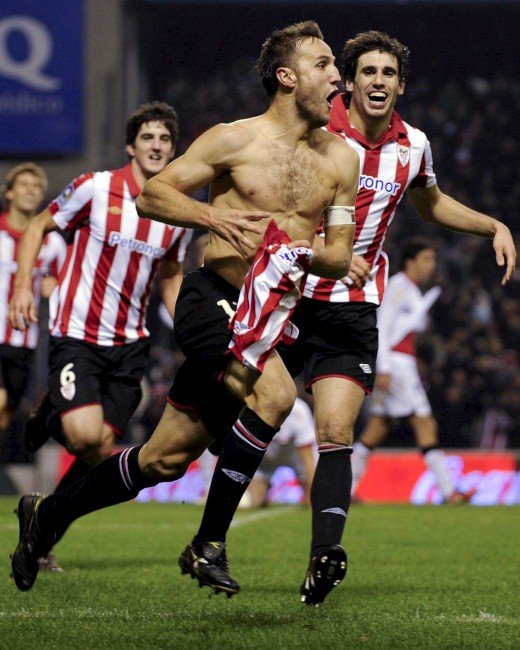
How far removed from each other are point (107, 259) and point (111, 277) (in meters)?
0.09

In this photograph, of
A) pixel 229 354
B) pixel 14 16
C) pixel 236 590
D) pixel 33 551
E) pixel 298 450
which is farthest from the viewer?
pixel 14 16

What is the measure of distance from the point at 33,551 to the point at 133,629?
964 mm

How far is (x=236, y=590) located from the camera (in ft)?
13.8

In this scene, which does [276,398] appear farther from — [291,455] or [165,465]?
[291,455]

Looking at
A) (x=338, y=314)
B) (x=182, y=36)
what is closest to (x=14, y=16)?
(x=182, y=36)

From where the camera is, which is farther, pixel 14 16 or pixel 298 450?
pixel 14 16

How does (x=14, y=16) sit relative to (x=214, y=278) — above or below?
above

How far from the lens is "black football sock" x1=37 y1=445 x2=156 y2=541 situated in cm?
496

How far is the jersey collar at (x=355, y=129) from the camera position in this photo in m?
5.47

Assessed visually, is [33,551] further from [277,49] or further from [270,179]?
[277,49]

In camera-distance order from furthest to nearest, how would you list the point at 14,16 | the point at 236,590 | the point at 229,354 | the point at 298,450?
1. the point at 14,16
2. the point at 298,450
3. the point at 229,354
4. the point at 236,590

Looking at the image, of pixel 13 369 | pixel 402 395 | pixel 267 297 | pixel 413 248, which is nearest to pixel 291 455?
pixel 402 395

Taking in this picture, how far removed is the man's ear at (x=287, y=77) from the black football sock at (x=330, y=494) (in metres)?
1.33

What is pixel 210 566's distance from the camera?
14.2ft
